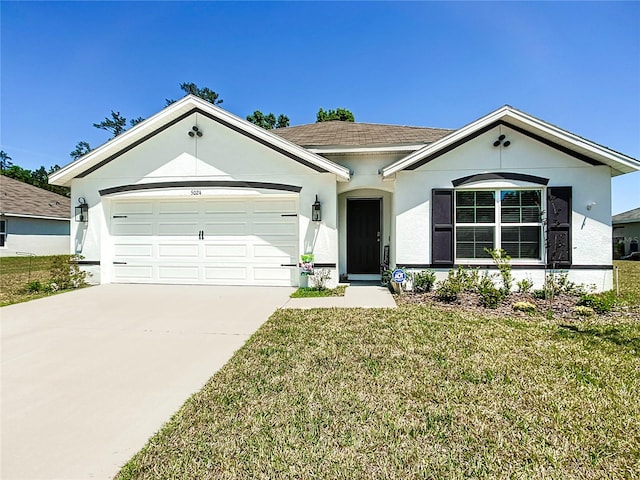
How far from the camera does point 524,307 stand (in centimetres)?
634

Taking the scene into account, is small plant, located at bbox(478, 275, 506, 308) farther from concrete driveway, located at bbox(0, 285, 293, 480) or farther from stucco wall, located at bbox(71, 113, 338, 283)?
concrete driveway, located at bbox(0, 285, 293, 480)

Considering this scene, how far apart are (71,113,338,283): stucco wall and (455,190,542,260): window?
321 centimetres

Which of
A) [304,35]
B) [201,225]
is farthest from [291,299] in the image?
[304,35]

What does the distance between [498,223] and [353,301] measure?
13.8ft

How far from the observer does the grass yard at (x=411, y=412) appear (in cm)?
221

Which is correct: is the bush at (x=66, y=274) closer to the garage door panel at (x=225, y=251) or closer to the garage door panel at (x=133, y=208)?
the garage door panel at (x=133, y=208)

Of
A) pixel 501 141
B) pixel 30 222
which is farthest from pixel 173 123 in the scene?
pixel 30 222

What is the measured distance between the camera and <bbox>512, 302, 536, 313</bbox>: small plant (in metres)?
6.30

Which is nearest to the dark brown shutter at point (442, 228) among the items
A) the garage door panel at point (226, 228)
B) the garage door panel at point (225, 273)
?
the garage door panel at point (226, 228)

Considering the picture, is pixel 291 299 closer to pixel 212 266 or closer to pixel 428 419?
pixel 212 266

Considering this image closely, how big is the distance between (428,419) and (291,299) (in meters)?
4.97

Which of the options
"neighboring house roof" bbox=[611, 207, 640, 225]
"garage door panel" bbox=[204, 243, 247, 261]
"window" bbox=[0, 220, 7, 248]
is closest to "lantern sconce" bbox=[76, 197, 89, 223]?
"garage door panel" bbox=[204, 243, 247, 261]

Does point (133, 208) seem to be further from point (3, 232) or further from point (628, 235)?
point (628, 235)

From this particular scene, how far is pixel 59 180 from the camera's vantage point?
370 inches
